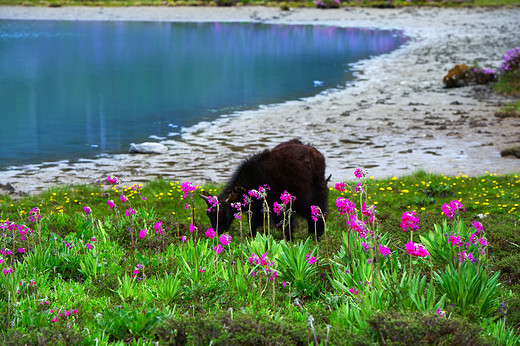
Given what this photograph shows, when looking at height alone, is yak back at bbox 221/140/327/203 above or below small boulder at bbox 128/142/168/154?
above

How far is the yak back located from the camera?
29.9 ft

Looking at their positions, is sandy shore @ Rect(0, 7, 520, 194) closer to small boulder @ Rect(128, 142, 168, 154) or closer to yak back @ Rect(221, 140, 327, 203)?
small boulder @ Rect(128, 142, 168, 154)

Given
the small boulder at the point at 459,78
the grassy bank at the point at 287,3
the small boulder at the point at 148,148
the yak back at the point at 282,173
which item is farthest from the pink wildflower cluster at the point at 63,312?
the grassy bank at the point at 287,3

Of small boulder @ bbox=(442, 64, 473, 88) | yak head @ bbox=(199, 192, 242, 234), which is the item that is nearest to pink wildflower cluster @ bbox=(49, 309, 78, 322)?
yak head @ bbox=(199, 192, 242, 234)

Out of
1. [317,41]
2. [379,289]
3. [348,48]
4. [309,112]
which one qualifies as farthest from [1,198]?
[317,41]

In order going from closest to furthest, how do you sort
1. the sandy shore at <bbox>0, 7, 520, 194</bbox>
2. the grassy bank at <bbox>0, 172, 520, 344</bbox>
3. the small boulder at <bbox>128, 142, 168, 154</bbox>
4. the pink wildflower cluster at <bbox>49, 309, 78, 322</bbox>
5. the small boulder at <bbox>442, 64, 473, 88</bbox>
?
1. the grassy bank at <bbox>0, 172, 520, 344</bbox>
2. the pink wildflower cluster at <bbox>49, 309, 78, 322</bbox>
3. the sandy shore at <bbox>0, 7, 520, 194</bbox>
4. the small boulder at <bbox>128, 142, 168, 154</bbox>
5. the small boulder at <bbox>442, 64, 473, 88</bbox>

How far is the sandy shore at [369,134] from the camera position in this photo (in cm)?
1477

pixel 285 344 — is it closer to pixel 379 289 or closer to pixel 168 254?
pixel 379 289

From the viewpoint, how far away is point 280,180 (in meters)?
9.09

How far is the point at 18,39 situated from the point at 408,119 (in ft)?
128

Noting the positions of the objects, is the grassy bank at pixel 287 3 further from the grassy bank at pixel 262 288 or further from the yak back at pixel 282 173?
the grassy bank at pixel 262 288

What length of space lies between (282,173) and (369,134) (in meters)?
9.96

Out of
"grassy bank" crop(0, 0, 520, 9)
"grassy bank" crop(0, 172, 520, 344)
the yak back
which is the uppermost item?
"grassy bank" crop(0, 0, 520, 9)

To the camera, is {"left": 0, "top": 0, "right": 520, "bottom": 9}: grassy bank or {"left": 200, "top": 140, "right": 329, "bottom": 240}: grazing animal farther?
{"left": 0, "top": 0, "right": 520, "bottom": 9}: grassy bank
